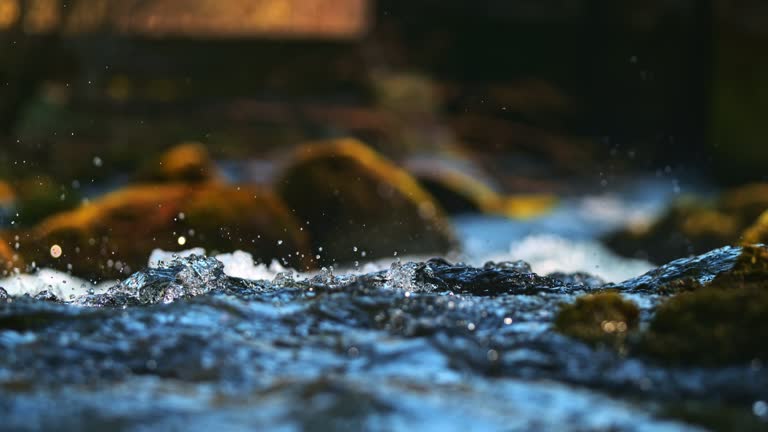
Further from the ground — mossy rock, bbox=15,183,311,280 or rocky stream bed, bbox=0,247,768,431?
mossy rock, bbox=15,183,311,280

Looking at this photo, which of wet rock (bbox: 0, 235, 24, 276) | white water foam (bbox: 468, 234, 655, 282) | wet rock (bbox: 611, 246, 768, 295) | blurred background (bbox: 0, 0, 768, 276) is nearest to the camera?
wet rock (bbox: 611, 246, 768, 295)

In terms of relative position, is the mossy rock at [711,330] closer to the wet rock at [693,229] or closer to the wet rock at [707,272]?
the wet rock at [707,272]

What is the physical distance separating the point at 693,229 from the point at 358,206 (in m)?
4.67

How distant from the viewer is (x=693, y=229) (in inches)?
481

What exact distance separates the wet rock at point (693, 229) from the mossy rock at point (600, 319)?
27.0 ft

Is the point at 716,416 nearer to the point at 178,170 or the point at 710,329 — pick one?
the point at 710,329

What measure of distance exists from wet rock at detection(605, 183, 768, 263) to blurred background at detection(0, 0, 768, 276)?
71.4 inches

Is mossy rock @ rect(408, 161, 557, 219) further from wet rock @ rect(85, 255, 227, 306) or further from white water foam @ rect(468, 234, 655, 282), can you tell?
wet rock @ rect(85, 255, 227, 306)

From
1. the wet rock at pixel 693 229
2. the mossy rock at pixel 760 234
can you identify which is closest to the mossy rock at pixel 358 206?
the wet rock at pixel 693 229

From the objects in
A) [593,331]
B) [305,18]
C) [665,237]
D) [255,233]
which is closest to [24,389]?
[593,331]

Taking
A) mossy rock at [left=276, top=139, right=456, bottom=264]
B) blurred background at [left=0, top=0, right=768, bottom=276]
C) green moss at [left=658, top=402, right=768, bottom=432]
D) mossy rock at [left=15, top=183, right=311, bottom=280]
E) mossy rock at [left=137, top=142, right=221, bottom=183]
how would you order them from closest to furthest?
green moss at [left=658, top=402, right=768, bottom=432] < mossy rock at [left=15, top=183, right=311, bottom=280] < mossy rock at [left=137, top=142, right=221, bottom=183] < mossy rock at [left=276, top=139, right=456, bottom=264] < blurred background at [left=0, top=0, right=768, bottom=276]

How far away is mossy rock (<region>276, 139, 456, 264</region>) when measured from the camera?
978cm

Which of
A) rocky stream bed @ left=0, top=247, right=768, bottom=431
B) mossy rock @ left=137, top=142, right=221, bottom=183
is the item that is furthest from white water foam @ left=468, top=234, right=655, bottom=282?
rocky stream bed @ left=0, top=247, right=768, bottom=431

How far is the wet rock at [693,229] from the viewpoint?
11.9 m
